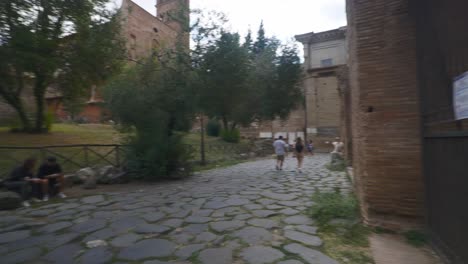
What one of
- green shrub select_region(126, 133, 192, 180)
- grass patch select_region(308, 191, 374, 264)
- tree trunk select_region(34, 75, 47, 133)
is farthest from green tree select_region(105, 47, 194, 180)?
grass patch select_region(308, 191, 374, 264)

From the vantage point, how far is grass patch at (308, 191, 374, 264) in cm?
315

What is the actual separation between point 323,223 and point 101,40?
11.2m

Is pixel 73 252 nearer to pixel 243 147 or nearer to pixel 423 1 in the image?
pixel 423 1

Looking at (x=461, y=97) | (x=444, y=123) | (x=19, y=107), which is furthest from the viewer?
(x=19, y=107)

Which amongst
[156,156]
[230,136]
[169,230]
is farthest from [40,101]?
[230,136]

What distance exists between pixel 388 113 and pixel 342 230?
76.2 inches

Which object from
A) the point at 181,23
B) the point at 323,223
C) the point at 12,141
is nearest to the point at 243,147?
the point at 181,23

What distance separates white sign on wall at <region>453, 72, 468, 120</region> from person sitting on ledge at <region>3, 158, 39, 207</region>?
8.49m

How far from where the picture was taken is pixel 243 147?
811 inches

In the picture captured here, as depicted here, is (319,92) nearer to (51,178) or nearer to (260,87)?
(260,87)

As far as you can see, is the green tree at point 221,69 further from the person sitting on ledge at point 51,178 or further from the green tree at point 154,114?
the person sitting on ledge at point 51,178

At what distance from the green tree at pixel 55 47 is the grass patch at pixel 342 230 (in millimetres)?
10537

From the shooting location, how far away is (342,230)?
386 cm

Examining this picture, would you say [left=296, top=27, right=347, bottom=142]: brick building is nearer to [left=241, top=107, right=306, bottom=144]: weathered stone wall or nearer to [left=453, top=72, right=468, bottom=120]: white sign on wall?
[left=241, top=107, right=306, bottom=144]: weathered stone wall
